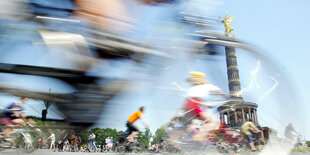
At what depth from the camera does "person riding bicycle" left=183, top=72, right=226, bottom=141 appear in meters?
2.37

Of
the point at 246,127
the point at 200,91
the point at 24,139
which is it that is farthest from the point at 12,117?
the point at 246,127

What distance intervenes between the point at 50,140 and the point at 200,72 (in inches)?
71.8

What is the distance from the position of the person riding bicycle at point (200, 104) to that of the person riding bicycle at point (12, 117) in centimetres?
161

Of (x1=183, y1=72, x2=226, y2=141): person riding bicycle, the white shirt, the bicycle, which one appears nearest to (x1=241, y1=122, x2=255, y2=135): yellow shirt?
(x1=183, y1=72, x2=226, y2=141): person riding bicycle

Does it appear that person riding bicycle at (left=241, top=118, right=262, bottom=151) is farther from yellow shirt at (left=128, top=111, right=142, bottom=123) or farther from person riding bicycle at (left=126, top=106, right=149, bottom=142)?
yellow shirt at (left=128, top=111, right=142, bottom=123)

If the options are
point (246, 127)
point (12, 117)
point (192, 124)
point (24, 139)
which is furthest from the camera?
point (246, 127)

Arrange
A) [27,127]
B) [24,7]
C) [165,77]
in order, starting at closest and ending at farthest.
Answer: [24,7] → [27,127] → [165,77]

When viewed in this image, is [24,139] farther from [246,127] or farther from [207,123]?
[246,127]

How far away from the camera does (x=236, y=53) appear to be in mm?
2793

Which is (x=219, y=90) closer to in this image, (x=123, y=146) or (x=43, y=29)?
(x=123, y=146)

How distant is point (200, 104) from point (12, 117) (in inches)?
74.0

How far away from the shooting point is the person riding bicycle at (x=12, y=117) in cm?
197

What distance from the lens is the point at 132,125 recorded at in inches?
88.7

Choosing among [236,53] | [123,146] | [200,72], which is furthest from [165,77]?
[236,53]
